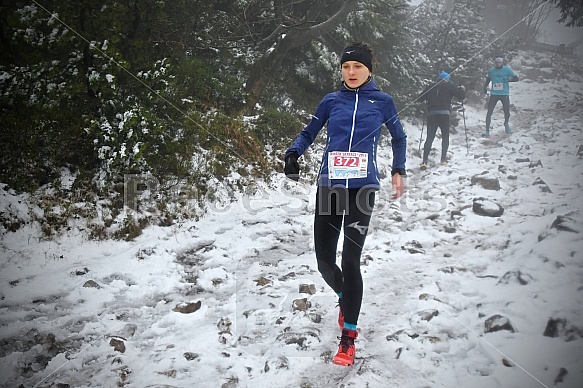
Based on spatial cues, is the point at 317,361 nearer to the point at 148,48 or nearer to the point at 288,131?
the point at 148,48

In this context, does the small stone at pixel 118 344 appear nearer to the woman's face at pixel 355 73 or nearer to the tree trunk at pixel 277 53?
the woman's face at pixel 355 73

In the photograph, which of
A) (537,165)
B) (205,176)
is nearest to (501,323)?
(205,176)

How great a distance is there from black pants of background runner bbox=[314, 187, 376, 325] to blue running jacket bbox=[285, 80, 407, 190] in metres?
0.11

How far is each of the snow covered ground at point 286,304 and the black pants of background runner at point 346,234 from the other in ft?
1.66

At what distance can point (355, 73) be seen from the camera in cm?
306

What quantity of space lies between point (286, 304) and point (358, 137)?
1977mm

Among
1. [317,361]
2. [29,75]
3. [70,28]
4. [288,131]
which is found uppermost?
[70,28]

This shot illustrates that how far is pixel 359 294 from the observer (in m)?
2.92

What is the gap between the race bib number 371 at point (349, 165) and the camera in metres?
2.98

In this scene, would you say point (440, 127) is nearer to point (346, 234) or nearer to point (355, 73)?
point (355, 73)

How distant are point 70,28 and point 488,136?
1295 centimetres

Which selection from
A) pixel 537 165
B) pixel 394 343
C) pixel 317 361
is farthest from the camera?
pixel 537 165

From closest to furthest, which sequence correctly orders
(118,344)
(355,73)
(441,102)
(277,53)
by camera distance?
(118,344), (355,73), (277,53), (441,102)

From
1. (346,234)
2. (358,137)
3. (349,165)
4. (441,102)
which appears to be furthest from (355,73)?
(441,102)
